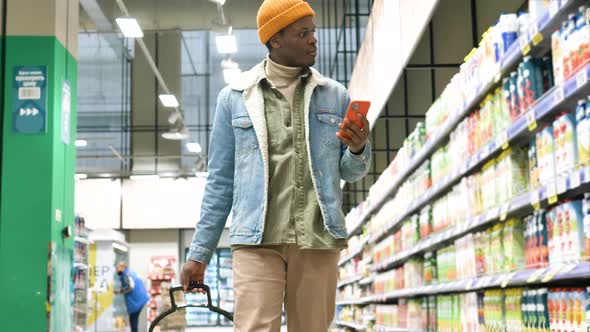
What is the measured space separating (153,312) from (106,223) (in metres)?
2.63

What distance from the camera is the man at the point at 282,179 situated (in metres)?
2.54

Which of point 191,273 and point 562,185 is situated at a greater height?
point 562,185

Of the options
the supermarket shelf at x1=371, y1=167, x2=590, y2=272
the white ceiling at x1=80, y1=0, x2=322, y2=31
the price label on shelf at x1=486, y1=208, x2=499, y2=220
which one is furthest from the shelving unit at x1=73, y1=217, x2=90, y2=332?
the price label on shelf at x1=486, y1=208, x2=499, y2=220

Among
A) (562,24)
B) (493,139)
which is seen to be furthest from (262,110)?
(493,139)

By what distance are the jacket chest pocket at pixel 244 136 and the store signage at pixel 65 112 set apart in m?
4.89

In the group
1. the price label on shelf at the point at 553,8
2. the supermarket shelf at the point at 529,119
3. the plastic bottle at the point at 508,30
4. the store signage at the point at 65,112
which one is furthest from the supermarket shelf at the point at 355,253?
the price label on shelf at the point at 553,8

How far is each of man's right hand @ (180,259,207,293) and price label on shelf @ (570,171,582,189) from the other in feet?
4.23

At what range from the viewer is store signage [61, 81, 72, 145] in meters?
7.33

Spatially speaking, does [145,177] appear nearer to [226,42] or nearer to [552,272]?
[226,42]

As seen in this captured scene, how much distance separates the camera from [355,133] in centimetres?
247

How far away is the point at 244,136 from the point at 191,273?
1.56 feet

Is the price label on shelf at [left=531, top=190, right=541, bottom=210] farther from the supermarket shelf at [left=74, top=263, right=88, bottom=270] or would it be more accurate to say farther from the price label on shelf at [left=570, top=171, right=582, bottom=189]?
the supermarket shelf at [left=74, top=263, right=88, bottom=270]

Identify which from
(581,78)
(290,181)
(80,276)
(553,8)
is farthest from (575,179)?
(80,276)

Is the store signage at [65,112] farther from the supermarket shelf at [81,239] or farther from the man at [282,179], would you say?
the man at [282,179]
